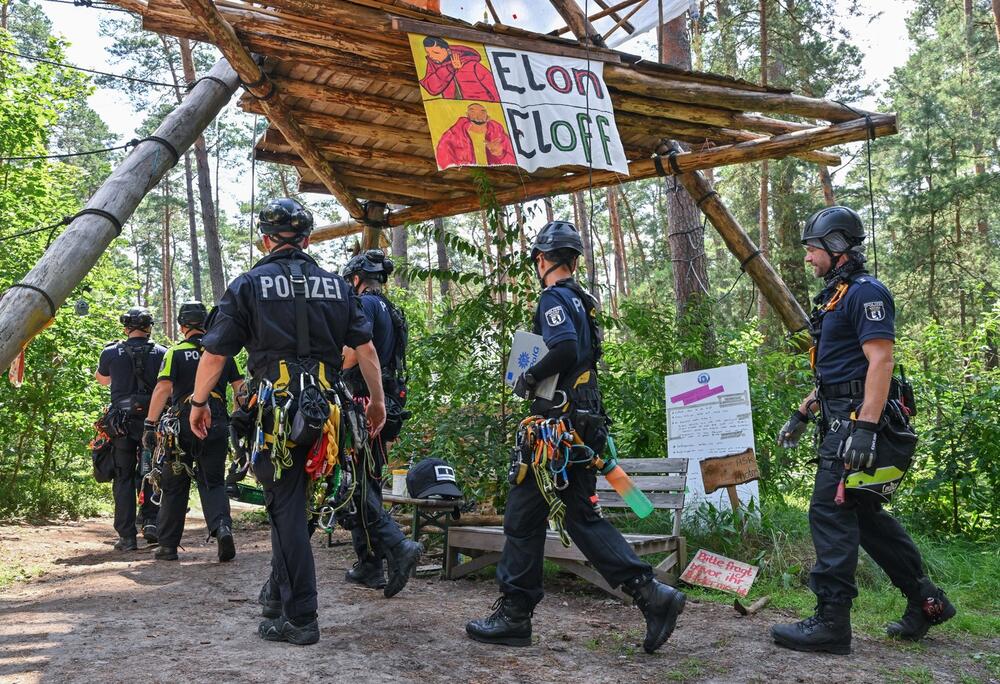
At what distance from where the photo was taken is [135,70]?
30922 mm

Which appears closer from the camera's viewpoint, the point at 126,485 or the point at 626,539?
the point at 626,539

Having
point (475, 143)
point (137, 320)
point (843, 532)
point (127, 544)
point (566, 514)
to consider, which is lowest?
point (127, 544)

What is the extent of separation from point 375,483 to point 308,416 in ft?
5.44

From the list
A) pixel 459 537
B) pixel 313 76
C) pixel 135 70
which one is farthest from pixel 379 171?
pixel 135 70

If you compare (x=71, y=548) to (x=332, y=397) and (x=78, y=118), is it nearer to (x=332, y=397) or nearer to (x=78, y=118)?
(x=332, y=397)

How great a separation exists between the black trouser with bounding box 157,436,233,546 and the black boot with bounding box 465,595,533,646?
3411 mm

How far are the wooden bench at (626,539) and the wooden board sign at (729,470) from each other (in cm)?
34

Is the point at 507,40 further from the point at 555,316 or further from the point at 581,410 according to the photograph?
the point at 581,410

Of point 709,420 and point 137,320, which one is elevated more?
point 137,320

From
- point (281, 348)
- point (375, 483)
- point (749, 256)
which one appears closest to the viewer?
point (281, 348)

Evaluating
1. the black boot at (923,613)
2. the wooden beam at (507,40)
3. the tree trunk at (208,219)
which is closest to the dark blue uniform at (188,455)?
the wooden beam at (507,40)

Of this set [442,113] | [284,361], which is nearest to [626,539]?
[284,361]

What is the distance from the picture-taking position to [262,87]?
6.88m

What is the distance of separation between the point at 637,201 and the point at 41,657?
39.0 metres
